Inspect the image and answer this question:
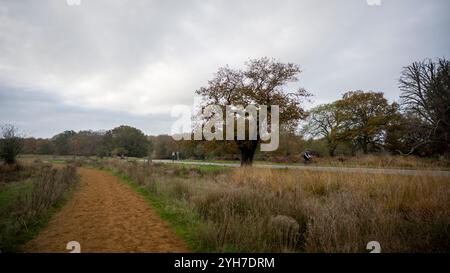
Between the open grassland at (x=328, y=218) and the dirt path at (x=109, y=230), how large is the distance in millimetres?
537

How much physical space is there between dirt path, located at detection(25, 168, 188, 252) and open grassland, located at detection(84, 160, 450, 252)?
21.1 inches

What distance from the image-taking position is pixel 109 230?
643 centimetres

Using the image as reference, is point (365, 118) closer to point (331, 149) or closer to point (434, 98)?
point (331, 149)

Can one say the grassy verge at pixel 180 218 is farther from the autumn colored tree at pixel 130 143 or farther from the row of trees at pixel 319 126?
the autumn colored tree at pixel 130 143

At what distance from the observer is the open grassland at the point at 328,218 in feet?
14.8

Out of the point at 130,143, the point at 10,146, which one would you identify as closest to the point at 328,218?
the point at 10,146

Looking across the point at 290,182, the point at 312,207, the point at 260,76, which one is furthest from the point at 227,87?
the point at 312,207

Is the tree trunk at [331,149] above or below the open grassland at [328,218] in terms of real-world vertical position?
above

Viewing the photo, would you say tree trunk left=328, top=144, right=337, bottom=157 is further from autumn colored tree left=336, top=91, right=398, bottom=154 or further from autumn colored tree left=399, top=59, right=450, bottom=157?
autumn colored tree left=399, top=59, right=450, bottom=157

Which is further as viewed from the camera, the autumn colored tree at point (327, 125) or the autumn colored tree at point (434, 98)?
the autumn colored tree at point (327, 125)

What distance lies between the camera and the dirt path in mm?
→ 5250

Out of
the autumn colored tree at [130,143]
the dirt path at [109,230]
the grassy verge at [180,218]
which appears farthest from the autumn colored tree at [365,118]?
the autumn colored tree at [130,143]

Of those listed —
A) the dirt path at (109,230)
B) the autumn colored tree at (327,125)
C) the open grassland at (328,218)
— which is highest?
the autumn colored tree at (327,125)
